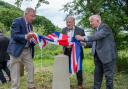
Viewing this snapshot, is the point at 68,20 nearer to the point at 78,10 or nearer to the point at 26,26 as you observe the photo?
the point at 26,26

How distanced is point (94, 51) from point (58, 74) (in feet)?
5.16

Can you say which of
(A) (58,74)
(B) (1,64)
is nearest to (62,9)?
(B) (1,64)

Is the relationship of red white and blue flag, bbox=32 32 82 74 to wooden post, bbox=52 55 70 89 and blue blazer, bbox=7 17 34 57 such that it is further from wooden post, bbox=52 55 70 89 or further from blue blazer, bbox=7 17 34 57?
wooden post, bbox=52 55 70 89

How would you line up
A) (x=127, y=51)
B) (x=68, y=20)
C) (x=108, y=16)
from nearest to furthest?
(x=68, y=20)
(x=108, y=16)
(x=127, y=51)

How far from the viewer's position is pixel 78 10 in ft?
51.4

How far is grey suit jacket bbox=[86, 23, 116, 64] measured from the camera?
11.3 m

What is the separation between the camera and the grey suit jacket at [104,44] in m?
11.3

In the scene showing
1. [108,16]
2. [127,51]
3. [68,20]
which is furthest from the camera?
[127,51]

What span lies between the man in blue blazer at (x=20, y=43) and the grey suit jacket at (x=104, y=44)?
1.61m

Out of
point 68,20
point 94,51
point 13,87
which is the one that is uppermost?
point 68,20

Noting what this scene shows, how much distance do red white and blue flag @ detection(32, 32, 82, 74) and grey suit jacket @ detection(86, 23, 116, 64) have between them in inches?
34.1

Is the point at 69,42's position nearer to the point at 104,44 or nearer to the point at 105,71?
the point at 104,44

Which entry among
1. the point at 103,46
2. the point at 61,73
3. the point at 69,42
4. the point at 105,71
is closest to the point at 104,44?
the point at 103,46

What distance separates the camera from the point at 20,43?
1200 cm
